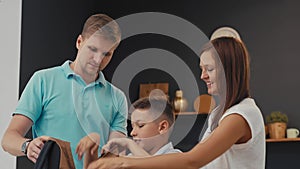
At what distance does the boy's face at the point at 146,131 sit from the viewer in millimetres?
1674

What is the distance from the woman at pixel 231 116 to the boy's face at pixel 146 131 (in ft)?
0.84

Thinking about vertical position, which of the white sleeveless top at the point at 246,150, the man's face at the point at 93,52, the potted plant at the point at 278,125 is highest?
the man's face at the point at 93,52

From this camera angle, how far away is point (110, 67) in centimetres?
446

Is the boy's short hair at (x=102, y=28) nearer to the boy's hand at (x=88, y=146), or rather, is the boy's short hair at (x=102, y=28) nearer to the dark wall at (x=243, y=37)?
the boy's hand at (x=88, y=146)

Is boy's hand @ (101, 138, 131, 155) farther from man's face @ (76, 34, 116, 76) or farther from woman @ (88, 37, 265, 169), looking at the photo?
man's face @ (76, 34, 116, 76)

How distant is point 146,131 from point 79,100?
0.27 m

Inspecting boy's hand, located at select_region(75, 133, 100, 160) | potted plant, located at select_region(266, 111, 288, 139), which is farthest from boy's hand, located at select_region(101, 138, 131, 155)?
potted plant, located at select_region(266, 111, 288, 139)

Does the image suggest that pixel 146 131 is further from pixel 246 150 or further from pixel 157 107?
pixel 246 150

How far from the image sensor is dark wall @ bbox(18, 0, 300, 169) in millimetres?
3346

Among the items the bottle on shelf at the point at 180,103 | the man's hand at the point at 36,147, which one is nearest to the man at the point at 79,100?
the man's hand at the point at 36,147

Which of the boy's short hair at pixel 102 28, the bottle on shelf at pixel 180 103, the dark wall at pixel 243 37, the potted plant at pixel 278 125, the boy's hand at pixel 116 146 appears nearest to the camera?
the boy's hand at pixel 116 146

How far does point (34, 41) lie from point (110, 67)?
1266 mm

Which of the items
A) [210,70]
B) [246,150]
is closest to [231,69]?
[210,70]

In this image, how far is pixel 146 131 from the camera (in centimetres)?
168
